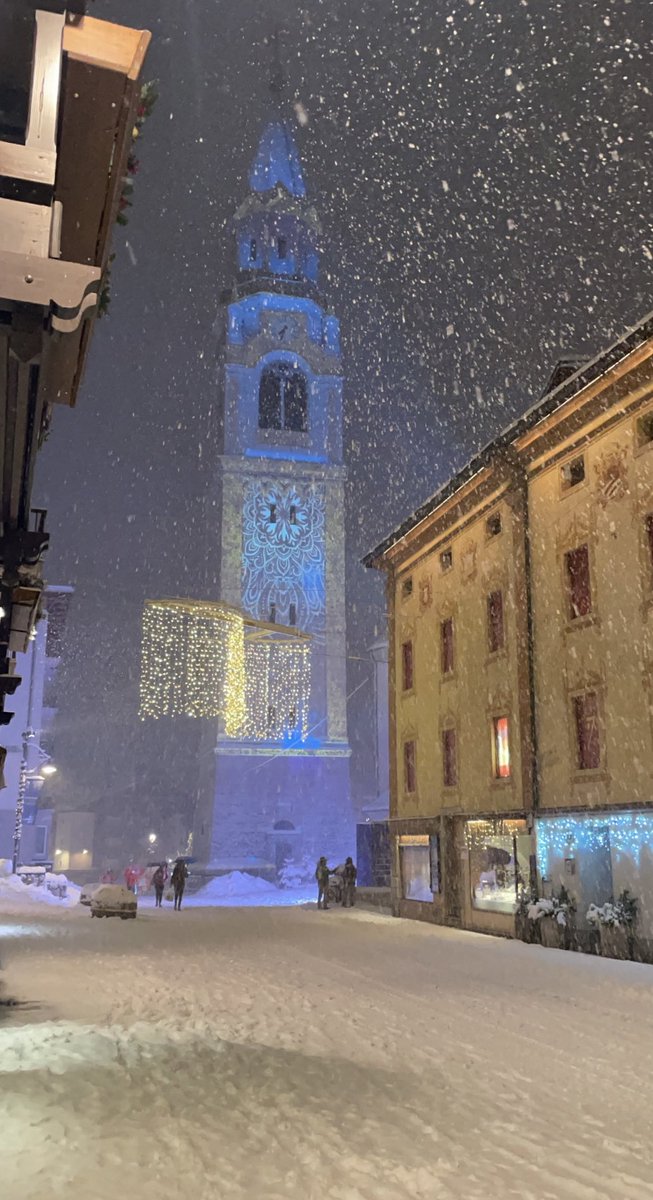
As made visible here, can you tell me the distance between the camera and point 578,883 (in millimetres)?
19594

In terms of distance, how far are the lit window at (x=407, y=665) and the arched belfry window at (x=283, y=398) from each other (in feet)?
93.6

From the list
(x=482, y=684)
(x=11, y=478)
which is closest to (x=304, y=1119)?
(x=11, y=478)

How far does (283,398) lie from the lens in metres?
56.8

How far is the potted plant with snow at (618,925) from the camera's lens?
1734cm

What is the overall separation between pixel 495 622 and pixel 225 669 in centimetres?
2119

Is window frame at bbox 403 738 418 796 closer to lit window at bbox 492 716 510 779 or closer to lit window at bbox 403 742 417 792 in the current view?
lit window at bbox 403 742 417 792

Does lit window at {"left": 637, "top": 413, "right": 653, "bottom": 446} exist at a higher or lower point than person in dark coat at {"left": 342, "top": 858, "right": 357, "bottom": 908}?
higher

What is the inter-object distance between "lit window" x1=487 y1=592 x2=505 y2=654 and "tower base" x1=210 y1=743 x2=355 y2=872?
29.0 m

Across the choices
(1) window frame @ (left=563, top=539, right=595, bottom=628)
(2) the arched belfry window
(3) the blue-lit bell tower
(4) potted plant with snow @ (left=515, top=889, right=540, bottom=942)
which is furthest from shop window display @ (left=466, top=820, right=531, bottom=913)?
(2) the arched belfry window

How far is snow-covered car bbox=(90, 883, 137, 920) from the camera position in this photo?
2602 centimetres

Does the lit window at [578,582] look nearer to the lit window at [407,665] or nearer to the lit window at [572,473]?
the lit window at [572,473]

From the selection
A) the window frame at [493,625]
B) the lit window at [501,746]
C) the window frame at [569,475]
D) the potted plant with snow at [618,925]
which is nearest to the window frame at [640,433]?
the window frame at [569,475]

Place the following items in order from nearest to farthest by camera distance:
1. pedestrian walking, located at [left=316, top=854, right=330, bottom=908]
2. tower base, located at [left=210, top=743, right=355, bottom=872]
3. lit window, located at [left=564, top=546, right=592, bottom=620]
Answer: lit window, located at [left=564, top=546, right=592, bottom=620]
pedestrian walking, located at [left=316, top=854, right=330, bottom=908]
tower base, located at [left=210, top=743, right=355, bottom=872]

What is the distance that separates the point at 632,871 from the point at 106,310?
1551 centimetres
